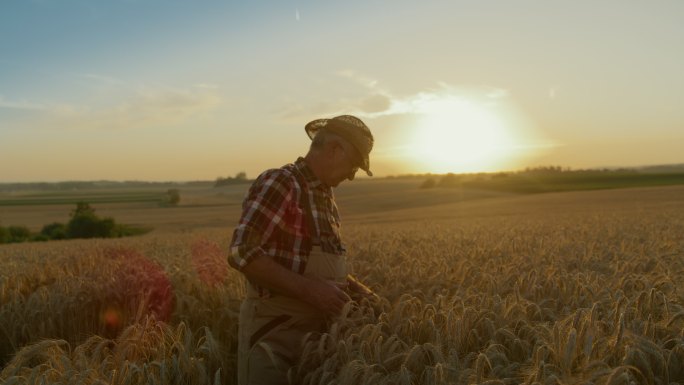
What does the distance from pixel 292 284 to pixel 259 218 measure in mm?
483

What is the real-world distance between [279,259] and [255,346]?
58cm

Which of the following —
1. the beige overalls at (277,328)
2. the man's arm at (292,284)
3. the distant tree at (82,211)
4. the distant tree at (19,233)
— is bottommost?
the distant tree at (19,233)

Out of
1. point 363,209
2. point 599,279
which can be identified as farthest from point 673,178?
point 599,279

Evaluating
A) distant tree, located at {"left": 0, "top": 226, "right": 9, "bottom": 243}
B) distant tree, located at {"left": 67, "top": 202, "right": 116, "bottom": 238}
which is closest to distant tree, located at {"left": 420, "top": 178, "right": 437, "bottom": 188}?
distant tree, located at {"left": 67, "top": 202, "right": 116, "bottom": 238}

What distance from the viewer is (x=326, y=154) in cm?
396

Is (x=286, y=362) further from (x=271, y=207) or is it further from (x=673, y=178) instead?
(x=673, y=178)

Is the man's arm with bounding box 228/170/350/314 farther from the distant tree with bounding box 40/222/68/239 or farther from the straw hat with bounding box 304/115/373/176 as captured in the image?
the distant tree with bounding box 40/222/68/239

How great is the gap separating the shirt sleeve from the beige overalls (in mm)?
371

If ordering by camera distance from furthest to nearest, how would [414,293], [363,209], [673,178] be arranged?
1. [673,178]
2. [363,209]
3. [414,293]

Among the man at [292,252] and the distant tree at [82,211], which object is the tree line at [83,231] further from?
the man at [292,252]

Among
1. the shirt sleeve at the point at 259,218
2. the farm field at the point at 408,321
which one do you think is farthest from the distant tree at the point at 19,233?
the shirt sleeve at the point at 259,218

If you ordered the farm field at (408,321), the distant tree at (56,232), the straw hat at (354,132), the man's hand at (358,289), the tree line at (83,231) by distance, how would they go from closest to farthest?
the farm field at (408,321) → the straw hat at (354,132) → the man's hand at (358,289) → the tree line at (83,231) → the distant tree at (56,232)

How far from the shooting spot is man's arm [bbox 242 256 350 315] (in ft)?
11.7

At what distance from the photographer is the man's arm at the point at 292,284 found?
357 centimetres
